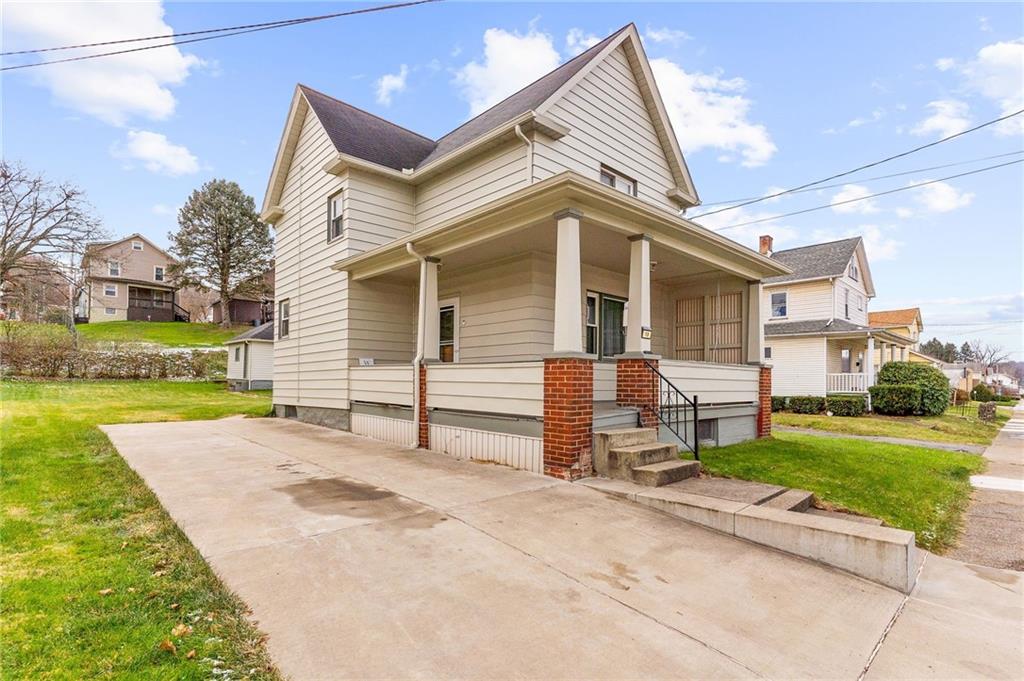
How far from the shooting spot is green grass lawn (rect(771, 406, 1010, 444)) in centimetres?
1377

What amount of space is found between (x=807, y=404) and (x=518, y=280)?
17.6 meters

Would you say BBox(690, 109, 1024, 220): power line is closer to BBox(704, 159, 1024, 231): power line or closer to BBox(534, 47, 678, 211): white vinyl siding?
BBox(704, 159, 1024, 231): power line

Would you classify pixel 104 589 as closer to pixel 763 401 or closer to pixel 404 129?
pixel 763 401

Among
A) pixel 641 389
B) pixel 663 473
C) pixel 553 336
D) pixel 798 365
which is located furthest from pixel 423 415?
pixel 798 365

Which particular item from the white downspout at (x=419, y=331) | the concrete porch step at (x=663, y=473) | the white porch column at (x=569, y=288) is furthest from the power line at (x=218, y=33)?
the concrete porch step at (x=663, y=473)

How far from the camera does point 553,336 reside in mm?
8758

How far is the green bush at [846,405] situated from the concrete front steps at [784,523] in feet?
55.7

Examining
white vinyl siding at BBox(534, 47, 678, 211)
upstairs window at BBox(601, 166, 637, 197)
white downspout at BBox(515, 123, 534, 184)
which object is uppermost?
white vinyl siding at BBox(534, 47, 678, 211)

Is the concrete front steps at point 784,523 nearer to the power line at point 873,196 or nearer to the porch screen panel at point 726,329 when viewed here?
the porch screen panel at point 726,329

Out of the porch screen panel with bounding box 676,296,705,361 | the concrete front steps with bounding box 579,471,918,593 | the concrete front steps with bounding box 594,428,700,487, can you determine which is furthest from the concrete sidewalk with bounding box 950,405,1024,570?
the porch screen panel with bounding box 676,296,705,361

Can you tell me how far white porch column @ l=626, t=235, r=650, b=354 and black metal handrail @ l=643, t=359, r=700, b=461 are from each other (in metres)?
0.31

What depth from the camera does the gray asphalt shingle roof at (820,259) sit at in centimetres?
2297

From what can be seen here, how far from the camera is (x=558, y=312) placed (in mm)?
6070

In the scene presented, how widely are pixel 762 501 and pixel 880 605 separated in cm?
180
